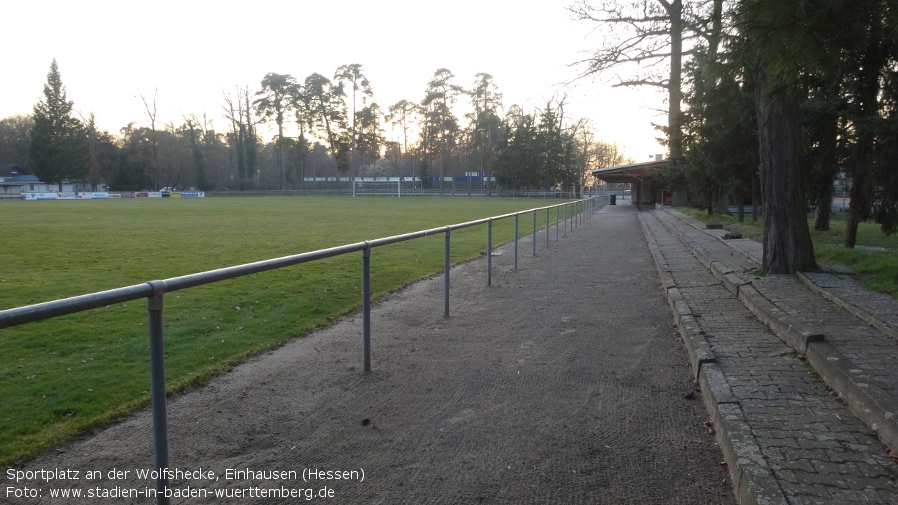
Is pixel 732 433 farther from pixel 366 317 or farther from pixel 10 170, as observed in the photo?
pixel 10 170

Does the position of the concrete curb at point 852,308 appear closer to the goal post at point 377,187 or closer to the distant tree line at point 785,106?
the distant tree line at point 785,106

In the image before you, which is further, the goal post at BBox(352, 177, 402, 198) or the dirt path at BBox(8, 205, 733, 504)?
the goal post at BBox(352, 177, 402, 198)

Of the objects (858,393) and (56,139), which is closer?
(858,393)

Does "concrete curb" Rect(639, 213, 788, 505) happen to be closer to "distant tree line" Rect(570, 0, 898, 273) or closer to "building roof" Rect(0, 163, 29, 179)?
"distant tree line" Rect(570, 0, 898, 273)

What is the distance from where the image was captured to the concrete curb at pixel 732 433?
3055 mm

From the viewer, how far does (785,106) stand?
9320 millimetres

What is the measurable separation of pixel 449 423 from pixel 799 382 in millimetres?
2647

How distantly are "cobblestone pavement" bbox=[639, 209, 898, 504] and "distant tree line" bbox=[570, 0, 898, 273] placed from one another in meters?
1.76

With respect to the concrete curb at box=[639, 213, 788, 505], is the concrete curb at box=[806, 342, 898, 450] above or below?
above

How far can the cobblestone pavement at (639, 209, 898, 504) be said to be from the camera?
10.5 feet

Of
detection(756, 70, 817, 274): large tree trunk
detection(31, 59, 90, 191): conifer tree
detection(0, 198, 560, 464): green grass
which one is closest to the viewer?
detection(0, 198, 560, 464): green grass

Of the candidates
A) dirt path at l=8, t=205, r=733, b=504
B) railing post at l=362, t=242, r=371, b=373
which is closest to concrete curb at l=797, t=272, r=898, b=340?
dirt path at l=8, t=205, r=733, b=504

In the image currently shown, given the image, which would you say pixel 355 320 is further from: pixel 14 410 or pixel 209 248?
pixel 209 248

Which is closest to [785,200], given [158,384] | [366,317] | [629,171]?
[366,317]
